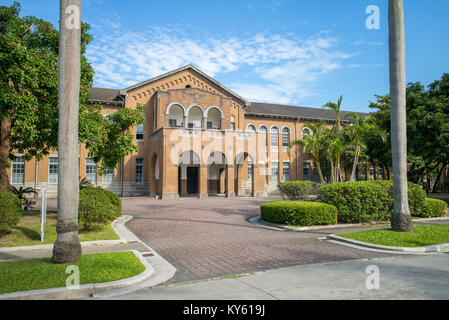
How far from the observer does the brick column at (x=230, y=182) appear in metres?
28.5

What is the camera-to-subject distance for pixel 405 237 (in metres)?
9.27

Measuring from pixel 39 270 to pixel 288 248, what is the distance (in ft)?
19.1

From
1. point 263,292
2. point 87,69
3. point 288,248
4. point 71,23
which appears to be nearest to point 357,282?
point 263,292

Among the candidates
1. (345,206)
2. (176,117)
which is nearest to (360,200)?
(345,206)

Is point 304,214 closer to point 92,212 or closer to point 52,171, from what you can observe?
point 92,212

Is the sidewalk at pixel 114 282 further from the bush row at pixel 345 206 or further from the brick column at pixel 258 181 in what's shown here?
the brick column at pixel 258 181

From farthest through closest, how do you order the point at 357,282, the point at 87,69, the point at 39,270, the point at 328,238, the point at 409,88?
1. the point at 409,88
2. the point at 87,69
3. the point at 328,238
4. the point at 39,270
5. the point at 357,282

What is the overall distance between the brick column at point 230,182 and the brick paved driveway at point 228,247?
14.8 meters

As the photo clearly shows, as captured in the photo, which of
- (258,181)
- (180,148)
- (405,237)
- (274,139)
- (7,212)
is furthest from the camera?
(274,139)

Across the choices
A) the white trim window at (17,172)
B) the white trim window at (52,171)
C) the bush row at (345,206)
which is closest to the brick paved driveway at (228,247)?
the bush row at (345,206)

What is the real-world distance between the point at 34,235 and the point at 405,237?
11551 millimetres

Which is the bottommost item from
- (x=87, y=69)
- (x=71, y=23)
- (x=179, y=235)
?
(x=179, y=235)

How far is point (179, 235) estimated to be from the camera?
10531 millimetres
